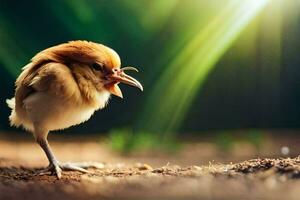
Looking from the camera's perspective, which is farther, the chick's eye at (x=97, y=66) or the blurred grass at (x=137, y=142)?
the blurred grass at (x=137, y=142)

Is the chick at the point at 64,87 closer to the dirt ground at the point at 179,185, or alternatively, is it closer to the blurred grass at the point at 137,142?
the dirt ground at the point at 179,185

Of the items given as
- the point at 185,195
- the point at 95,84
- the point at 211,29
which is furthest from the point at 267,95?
the point at 185,195

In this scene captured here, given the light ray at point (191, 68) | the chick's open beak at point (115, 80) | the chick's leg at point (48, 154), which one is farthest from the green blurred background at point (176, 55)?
the chick's leg at point (48, 154)

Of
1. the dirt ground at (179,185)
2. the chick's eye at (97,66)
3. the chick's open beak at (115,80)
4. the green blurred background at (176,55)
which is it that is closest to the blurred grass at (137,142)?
the green blurred background at (176,55)

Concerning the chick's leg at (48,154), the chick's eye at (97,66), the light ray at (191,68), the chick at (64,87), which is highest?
the light ray at (191,68)

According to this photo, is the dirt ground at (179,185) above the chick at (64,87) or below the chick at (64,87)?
below

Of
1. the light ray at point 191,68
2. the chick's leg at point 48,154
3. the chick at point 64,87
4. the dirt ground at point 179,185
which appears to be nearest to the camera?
the dirt ground at point 179,185

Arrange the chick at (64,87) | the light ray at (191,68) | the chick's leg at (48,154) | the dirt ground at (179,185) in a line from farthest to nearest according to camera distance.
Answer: the light ray at (191,68) < the chick's leg at (48,154) < the chick at (64,87) < the dirt ground at (179,185)
